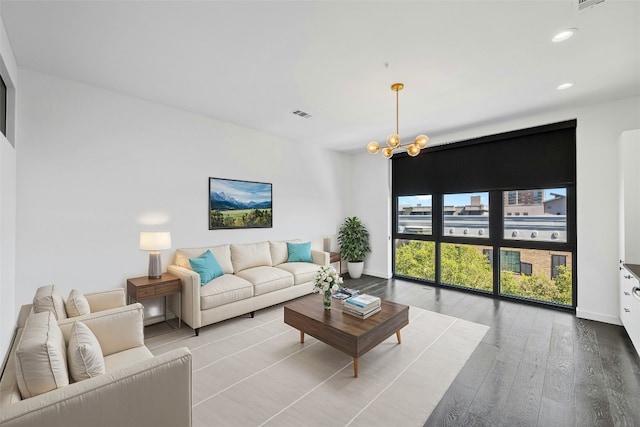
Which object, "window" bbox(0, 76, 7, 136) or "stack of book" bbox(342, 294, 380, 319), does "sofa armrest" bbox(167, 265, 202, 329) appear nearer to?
"stack of book" bbox(342, 294, 380, 319)

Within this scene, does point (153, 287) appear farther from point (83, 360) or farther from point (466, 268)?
point (466, 268)

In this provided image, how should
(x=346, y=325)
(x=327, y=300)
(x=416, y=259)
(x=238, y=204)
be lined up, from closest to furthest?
(x=346, y=325)
(x=327, y=300)
(x=238, y=204)
(x=416, y=259)

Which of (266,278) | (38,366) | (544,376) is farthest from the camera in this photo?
(266,278)

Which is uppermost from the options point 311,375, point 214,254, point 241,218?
point 241,218

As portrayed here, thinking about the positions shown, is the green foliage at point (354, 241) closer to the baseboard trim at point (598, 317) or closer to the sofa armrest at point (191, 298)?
the sofa armrest at point (191, 298)

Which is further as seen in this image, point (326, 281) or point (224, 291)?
point (224, 291)

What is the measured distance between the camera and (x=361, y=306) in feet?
9.11

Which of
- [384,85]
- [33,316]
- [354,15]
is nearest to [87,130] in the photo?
[33,316]

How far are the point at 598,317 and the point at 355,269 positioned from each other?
3686 millimetres

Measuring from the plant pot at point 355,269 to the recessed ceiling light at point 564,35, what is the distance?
458 centimetres

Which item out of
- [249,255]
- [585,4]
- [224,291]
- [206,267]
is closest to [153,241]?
[206,267]

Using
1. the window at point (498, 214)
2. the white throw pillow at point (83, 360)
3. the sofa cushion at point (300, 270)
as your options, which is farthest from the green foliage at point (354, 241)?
the white throw pillow at point (83, 360)

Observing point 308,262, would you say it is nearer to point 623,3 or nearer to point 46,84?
point 46,84

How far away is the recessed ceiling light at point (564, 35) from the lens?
219 centimetres
